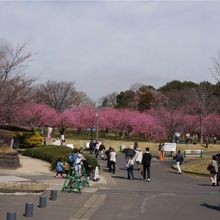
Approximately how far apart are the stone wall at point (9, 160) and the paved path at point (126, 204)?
25.8ft

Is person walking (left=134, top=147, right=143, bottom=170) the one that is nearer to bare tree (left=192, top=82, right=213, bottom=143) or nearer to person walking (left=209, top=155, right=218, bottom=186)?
person walking (left=209, top=155, right=218, bottom=186)

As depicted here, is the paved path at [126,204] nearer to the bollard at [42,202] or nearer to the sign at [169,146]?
the bollard at [42,202]

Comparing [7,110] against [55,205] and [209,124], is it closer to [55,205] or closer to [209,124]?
[55,205]

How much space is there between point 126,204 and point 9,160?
13.7 m

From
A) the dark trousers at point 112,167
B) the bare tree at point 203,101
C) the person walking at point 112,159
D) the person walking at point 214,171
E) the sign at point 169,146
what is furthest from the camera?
the bare tree at point 203,101

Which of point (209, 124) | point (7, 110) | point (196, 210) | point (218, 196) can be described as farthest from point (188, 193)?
point (209, 124)

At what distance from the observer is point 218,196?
66.8 feet

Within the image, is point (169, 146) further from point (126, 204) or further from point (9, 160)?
point (126, 204)

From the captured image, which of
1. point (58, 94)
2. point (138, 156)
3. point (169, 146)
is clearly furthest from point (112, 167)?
point (58, 94)

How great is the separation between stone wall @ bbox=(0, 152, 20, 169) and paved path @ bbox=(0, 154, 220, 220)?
7852mm

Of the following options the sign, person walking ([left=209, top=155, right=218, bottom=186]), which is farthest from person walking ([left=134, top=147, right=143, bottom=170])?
the sign

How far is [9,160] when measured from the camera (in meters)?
28.7

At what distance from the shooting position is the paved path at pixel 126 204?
14002mm

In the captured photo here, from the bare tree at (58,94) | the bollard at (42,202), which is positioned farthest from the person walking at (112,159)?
the bare tree at (58,94)
